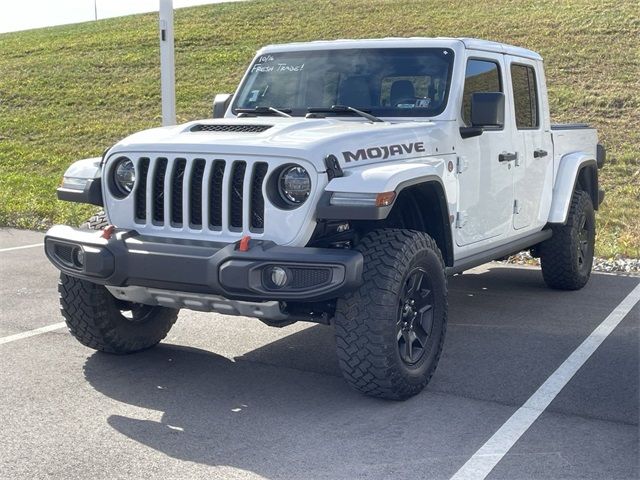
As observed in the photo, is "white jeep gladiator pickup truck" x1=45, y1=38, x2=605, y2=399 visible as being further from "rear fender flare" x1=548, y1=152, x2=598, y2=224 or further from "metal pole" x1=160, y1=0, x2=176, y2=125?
"metal pole" x1=160, y1=0, x2=176, y2=125

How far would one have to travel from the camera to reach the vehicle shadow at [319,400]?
4270 mm

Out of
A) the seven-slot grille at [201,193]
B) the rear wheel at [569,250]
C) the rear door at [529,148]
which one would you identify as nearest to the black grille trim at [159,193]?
the seven-slot grille at [201,193]

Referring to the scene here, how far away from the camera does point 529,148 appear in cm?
A: 714

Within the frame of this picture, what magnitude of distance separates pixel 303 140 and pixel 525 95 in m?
2.99

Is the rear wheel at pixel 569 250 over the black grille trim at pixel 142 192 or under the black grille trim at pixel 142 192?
under

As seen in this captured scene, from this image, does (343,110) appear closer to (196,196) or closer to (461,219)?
(461,219)

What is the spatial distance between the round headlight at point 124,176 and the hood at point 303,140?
0.09 metres

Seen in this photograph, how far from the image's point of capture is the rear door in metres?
6.99

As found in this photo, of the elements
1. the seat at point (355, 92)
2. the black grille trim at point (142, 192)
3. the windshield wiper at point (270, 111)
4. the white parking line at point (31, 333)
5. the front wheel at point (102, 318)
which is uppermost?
the seat at point (355, 92)

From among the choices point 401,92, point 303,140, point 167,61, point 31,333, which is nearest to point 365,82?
point 401,92

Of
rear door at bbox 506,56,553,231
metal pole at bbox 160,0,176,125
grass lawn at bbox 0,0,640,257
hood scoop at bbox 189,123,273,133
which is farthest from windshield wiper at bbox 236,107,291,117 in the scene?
grass lawn at bbox 0,0,640,257

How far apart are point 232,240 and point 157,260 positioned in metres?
0.39

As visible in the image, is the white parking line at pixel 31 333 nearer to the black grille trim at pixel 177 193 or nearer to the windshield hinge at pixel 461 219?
the black grille trim at pixel 177 193

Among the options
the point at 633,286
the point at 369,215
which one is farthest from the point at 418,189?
the point at 633,286
